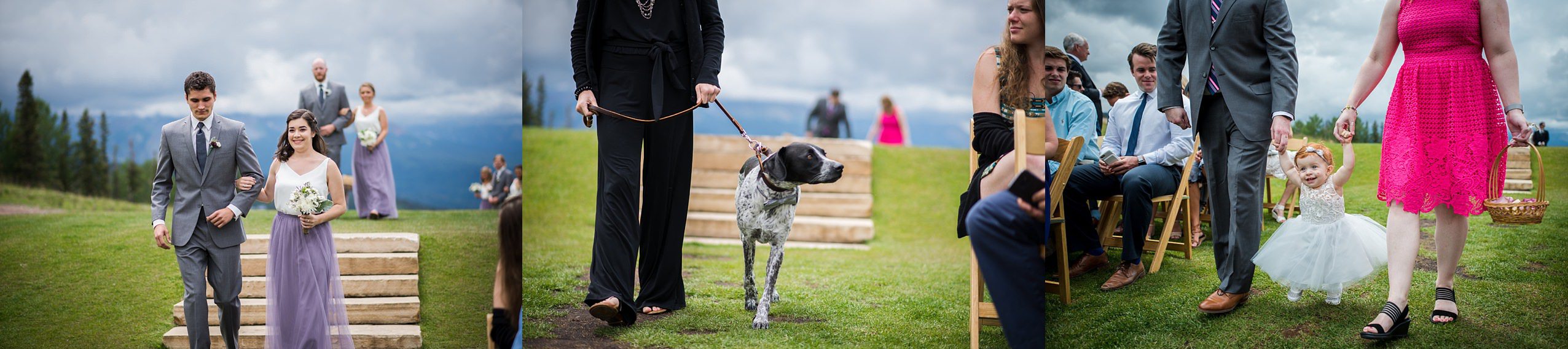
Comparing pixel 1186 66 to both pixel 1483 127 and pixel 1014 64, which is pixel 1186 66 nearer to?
pixel 1014 64

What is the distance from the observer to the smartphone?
3.45 m

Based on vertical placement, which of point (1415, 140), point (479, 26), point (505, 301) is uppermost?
point (479, 26)

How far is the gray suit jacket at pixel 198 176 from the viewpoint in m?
4.11

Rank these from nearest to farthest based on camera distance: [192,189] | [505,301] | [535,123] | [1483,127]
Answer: [1483,127], [505,301], [192,189], [535,123]

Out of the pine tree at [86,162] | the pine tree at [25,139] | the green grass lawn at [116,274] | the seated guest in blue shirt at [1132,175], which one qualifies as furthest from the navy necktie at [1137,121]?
the pine tree at [25,139]

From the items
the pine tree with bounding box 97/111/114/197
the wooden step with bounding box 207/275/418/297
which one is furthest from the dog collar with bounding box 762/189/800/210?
the pine tree with bounding box 97/111/114/197

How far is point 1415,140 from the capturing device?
140 inches

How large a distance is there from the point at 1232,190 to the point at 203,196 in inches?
167

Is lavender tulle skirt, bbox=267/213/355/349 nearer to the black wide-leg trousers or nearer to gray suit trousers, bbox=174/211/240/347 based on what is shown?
gray suit trousers, bbox=174/211/240/347

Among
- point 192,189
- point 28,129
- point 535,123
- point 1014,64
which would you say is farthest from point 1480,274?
point 535,123

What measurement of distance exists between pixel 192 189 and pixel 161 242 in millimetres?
267

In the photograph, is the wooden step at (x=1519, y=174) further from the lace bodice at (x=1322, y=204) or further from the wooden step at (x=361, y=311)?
the wooden step at (x=361, y=311)

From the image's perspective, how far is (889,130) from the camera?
1434 cm

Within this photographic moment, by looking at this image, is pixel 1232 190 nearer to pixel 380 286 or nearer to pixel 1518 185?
pixel 1518 185
